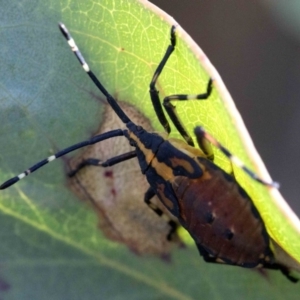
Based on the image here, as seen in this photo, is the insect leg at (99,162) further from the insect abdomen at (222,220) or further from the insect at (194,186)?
the insect abdomen at (222,220)

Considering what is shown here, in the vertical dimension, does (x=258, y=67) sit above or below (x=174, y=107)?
below

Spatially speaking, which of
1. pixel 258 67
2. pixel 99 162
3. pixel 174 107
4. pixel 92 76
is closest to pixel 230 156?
pixel 174 107

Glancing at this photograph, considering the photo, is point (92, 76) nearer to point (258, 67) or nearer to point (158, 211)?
point (158, 211)

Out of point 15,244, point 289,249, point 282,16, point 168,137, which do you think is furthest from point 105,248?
point 282,16

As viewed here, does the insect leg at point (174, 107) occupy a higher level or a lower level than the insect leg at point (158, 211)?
higher

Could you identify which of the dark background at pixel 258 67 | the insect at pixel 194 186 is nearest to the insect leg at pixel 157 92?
the insect at pixel 194 186

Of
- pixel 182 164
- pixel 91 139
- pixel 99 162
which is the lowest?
pixel 182 164

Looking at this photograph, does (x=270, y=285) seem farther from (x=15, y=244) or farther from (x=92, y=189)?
(x=15, y=244)
